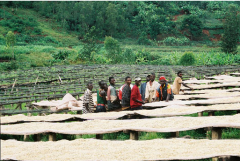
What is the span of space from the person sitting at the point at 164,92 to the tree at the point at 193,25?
58422mm

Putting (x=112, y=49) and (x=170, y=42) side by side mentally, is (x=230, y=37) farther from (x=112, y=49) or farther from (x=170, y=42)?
(x=170, y=42)

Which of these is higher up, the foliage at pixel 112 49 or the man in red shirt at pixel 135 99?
the foliage at pixel 112 49

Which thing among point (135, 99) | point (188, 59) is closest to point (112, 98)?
point (135, 99)

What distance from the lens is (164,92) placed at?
9117 mm

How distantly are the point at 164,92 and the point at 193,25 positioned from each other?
5911 cm

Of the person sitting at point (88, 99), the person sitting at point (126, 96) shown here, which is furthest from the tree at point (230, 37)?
the person sitting at point (88, 99)

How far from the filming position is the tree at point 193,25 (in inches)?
2562

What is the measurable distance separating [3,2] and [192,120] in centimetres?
6383

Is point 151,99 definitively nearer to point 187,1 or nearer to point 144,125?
point 144,125

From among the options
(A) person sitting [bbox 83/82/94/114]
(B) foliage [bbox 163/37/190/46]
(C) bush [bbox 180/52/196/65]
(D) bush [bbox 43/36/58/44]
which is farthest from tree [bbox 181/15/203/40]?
(A) person sitting [bbox 83/82/94/114]

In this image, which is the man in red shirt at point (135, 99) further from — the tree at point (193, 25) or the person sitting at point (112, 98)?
the tree at point (193, 25)

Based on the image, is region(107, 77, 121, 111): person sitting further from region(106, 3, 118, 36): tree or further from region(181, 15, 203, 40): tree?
region(181, 15, 203, 40): tree

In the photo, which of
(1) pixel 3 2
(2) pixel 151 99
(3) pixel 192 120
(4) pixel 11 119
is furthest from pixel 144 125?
(1) pixel 3 2

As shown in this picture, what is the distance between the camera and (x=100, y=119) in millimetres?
6543
